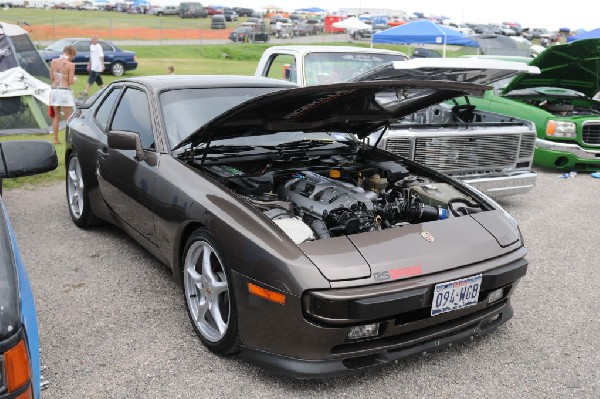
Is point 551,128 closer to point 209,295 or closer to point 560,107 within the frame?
point 560,107

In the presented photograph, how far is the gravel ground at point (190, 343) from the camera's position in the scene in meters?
2.89

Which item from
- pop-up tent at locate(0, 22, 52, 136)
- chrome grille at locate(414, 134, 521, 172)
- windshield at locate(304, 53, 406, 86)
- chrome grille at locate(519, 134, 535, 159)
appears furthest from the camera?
pop-up tent at locate(0, 22, 52, 136)

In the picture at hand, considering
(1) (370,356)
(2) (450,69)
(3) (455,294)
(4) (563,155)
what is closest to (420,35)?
(4) (563,155)

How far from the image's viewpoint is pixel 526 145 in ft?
20.4

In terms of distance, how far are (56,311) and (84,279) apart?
511mm

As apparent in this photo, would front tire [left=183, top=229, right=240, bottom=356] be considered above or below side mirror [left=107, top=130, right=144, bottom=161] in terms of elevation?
below

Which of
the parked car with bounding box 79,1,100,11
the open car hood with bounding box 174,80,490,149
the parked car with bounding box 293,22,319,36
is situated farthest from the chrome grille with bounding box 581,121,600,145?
the parked car with bounding box 79,1,100,11

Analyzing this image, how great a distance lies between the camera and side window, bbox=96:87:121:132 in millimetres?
4656

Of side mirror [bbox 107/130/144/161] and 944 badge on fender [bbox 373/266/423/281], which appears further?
side mirror [bbox 107/130/144/161]

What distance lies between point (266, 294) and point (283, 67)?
17.0 feet

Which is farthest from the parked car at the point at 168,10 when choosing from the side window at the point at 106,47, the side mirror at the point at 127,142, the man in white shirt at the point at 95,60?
the side mirror at the point at 127,142

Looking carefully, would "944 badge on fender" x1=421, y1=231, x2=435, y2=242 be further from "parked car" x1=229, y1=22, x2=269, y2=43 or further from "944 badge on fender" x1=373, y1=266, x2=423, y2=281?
"parked car" x1=229, y1=22, x2=269, y2=43

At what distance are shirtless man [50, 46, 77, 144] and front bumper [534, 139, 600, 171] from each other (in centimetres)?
692

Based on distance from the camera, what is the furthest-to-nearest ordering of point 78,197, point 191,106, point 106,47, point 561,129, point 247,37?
point 247,37, point 106,47, point 561,129, point 78,197, point 191,106
